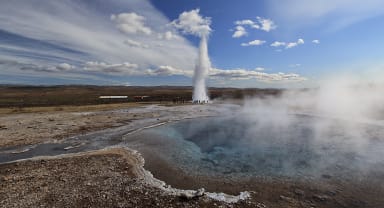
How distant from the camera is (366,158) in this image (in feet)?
52.2

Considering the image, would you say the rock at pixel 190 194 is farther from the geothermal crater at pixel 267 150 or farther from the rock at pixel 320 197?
the rock at pixel 320 197

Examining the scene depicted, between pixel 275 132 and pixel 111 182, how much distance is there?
65.0 feet

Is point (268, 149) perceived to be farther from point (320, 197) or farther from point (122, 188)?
point (122, 188)

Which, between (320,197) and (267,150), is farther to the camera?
(267,150)

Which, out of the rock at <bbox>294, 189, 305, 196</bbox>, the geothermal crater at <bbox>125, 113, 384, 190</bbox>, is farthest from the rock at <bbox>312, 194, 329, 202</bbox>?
the geothermal crater at <bbox>125, 113, 384, 190</bbox>

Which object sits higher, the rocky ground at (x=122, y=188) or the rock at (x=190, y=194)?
the rock at (x=190, y=194)

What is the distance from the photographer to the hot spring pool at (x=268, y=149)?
1398 centimetres

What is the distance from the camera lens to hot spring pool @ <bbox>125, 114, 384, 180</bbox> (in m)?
14.0

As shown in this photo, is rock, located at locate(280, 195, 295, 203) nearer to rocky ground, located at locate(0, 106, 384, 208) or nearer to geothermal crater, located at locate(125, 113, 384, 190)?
rocky ground, located at locate(0, 106, 384, 208)

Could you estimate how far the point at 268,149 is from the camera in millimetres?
18797

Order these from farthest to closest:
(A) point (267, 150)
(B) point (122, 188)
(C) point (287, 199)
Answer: (A) point (267, 150) < (B) point (122, 188) < (C) point (287, 199)

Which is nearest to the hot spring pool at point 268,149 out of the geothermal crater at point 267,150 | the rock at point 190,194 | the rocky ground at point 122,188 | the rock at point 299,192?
the geothermal crater at point 267,150

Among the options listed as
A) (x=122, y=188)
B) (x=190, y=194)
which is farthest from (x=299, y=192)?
A: (x=122, y=188)

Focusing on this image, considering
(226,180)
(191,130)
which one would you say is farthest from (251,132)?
(226,180)
